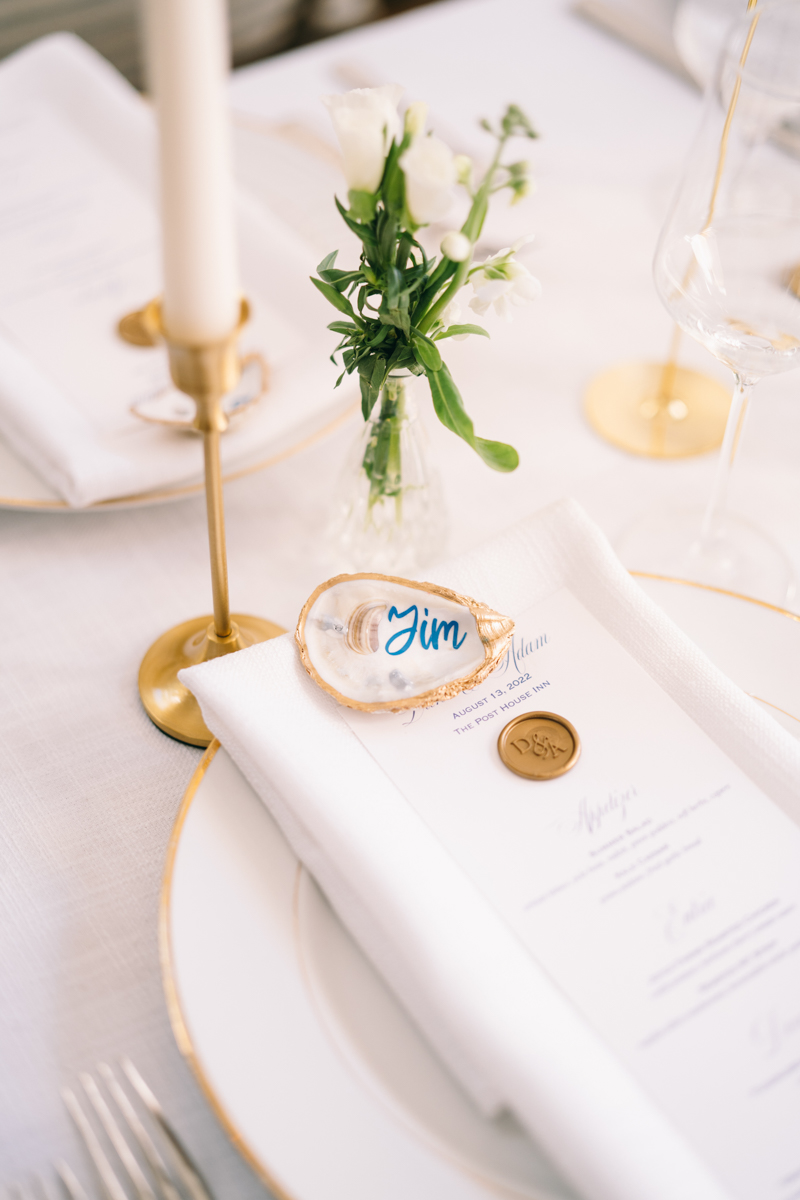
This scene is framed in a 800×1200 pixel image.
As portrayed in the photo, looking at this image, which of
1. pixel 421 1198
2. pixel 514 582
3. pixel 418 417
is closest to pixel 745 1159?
pixel 421 1198

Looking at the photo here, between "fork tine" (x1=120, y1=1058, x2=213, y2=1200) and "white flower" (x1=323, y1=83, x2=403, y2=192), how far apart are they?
46 cm

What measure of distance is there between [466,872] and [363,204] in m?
0.34

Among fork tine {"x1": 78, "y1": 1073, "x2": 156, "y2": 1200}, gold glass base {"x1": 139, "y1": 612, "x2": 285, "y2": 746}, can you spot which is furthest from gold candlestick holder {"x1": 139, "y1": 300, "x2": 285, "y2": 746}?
fork tine {"x1": 78, "y1": 1073, "x2": 156, "y2": 1200}

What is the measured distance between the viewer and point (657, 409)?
2.79ft

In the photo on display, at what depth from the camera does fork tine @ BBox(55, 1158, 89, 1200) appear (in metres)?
0.45

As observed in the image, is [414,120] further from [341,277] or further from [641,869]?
[641,869]

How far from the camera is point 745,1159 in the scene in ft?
1.34

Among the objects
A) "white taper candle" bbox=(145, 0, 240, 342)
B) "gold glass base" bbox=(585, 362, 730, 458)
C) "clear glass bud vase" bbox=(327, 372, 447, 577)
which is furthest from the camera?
"gold glass base" bbox=(585, 362, 730, 458)

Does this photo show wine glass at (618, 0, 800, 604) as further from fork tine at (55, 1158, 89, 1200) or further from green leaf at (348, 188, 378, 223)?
fork tine at (55, 1158, 89, 1200)

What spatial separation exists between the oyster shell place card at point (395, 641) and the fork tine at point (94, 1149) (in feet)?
0.77

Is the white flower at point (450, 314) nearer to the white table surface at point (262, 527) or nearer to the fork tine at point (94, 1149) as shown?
the white table surface at point (262, 527)

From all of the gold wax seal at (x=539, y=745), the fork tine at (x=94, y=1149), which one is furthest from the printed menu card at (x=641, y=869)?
the fork tine at (x=94, y=1149)

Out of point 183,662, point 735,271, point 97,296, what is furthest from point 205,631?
point 735,271

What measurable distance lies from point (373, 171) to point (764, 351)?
0.30m
